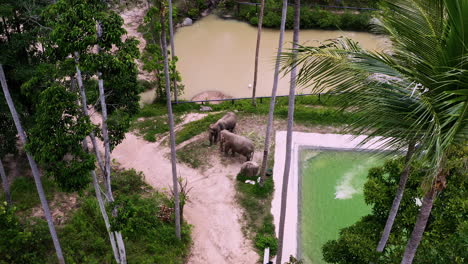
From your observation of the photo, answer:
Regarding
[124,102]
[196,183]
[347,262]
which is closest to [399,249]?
[347,262]

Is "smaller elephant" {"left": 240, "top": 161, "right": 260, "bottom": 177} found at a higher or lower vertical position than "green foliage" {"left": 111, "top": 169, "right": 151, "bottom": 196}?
higher

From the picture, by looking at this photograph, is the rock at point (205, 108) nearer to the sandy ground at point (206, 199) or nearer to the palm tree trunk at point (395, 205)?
the sandy ground at point (206, 199)

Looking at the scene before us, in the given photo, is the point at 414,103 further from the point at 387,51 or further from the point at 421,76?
the point at 387,51

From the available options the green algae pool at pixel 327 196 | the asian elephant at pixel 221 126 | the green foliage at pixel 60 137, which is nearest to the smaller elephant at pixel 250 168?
the green algae pool at pixel 327 196

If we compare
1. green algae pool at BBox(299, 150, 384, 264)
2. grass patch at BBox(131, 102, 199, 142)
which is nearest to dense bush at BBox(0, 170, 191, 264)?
green algae pool at BBox(299, 150, 384, 264)

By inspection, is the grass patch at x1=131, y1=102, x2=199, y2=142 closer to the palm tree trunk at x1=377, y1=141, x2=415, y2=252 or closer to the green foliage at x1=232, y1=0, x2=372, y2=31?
the palm tree trunk at x1=377, y1=141, x2=415, y2=252

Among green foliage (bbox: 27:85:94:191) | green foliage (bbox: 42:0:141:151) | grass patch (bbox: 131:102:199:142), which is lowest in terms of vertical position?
grass patch (bbox: 131:102:199:142)

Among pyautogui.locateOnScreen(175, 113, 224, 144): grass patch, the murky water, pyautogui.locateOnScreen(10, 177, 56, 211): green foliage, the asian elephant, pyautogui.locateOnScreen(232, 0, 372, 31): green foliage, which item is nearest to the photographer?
pyautogui.locateOnScreen(10, 177, 56, 211): green foliage
